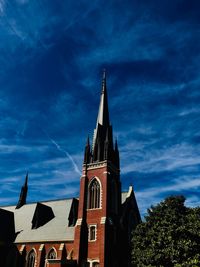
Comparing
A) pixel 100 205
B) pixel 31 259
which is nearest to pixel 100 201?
pixel 100 205

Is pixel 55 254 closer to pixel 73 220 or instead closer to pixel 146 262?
pixel 73 220

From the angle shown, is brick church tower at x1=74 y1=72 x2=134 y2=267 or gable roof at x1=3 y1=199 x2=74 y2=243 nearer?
brick church tower at x1=74 y1=72 x2=134 y2=267

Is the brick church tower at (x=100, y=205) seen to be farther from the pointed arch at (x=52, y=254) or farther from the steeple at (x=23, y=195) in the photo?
the steeple at (x=23, y=195)

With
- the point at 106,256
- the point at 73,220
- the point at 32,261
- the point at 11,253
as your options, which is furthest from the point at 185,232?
the point at 11,253

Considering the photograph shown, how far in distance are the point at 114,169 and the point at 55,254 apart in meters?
14.5

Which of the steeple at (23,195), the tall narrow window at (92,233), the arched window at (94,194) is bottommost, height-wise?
the tall narrow window at (92,233)

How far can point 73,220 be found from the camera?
43625 mm

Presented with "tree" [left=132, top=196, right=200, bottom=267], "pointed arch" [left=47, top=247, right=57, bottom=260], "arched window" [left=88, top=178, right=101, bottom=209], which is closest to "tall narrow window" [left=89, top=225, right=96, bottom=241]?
"arched window" [left=88, top=178, right=101, bottom=209]

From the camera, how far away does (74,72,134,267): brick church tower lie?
1460 inches

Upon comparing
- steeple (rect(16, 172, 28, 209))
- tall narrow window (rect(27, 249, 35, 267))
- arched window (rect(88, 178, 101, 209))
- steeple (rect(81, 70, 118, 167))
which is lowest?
tall narrow window (rect(27, 249, 35, 267))

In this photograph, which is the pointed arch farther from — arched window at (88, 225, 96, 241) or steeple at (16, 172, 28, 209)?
steeple at (16, 172, 28, 209)

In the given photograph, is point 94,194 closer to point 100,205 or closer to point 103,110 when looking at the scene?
point 100,205

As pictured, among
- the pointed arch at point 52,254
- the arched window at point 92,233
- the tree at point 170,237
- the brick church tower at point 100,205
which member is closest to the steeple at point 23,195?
the pointed arch at point 52,254

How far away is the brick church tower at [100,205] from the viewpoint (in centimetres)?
3709
